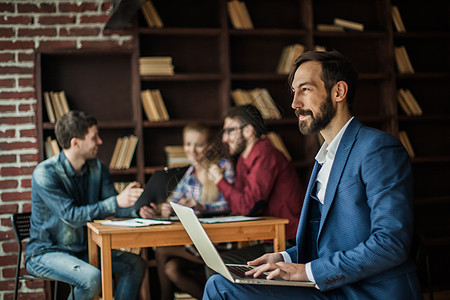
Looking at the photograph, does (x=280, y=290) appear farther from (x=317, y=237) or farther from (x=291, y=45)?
(x=291, y=45)

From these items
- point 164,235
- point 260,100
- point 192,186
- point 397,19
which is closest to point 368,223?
point 164,235

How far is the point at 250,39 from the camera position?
4.48 m

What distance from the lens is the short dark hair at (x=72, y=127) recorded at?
3.08 m

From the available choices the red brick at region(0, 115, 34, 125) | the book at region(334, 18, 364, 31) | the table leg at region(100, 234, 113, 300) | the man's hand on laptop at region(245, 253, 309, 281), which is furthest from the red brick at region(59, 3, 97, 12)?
the man's hand on laptop at region(245, 253, 309, 281)

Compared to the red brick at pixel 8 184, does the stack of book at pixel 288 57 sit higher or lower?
higher

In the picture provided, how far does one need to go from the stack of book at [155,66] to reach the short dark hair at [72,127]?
982 mm

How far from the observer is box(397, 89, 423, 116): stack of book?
14.8 feet

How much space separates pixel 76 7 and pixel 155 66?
2.38ft

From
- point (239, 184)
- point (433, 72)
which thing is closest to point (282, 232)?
point (239, 184)

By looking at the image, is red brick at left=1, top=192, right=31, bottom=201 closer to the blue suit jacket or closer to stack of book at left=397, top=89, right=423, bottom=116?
the blue suit jacket

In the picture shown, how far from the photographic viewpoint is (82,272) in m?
2.69

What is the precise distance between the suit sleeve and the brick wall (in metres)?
2.84

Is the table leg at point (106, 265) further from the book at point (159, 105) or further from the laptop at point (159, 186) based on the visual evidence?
the book at point (159, 105)

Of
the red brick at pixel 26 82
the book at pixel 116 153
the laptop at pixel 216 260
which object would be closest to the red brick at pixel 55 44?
the red brick at pixel 26 82
